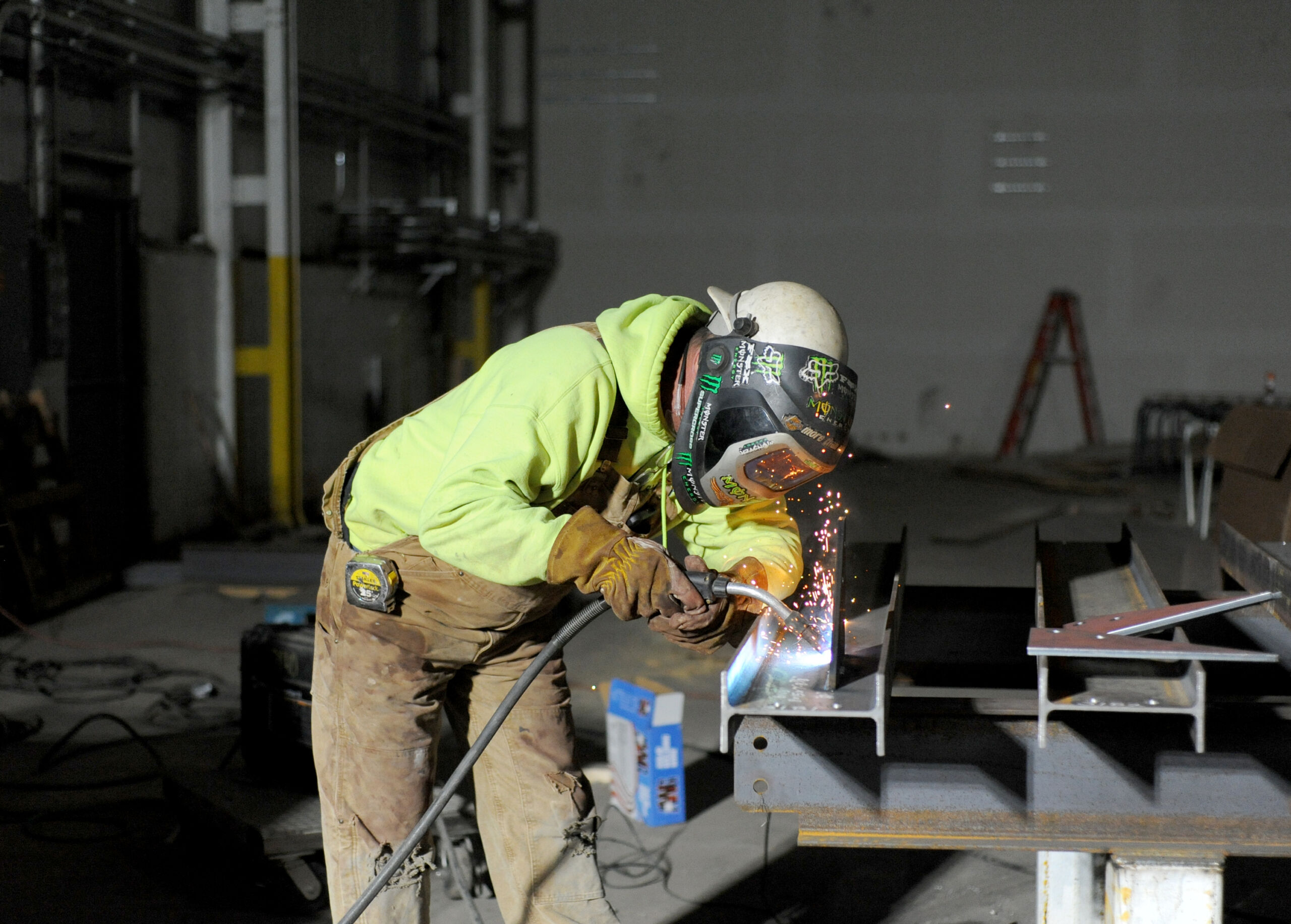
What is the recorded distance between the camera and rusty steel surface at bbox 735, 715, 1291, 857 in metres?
1.58

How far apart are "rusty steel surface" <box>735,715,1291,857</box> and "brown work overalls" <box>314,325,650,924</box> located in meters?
0.64

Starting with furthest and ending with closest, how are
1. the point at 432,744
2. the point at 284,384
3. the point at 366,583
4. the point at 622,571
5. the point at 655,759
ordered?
the point at 284,384 < the point at 655,759 < the point at 432,744 < the point at 366,583 < the point at 622,571

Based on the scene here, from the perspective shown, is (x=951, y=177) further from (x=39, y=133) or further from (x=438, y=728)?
(x=438, y=728)

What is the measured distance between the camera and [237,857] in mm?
3117

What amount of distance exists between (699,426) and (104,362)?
5.99 m

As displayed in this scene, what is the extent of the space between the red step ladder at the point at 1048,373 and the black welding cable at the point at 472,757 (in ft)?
35.5

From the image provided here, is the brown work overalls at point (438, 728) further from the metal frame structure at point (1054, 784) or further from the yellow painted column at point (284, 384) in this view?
the yellow painted column at point (284, 384)

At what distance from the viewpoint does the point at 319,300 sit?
30.1ft

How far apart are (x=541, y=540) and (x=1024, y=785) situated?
76cm

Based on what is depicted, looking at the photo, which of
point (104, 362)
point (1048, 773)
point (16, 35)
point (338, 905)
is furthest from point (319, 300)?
point (1048, 773)

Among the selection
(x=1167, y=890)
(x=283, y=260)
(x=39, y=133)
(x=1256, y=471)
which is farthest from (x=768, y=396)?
(x=283, y=260)

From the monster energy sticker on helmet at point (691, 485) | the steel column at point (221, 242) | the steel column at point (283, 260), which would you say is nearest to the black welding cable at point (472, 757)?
the monster energy sticker on helmet at point (691, 485)

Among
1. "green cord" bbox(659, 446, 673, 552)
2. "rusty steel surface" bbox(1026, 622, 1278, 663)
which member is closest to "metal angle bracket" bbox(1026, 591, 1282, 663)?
"rusty steel surface" bbox(1026, 622, 1278, 663)

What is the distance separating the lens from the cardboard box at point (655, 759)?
11.3 ft
